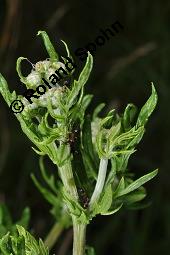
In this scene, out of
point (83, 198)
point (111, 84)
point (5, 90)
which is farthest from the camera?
point (111, 84)

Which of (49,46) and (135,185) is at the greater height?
(49,46)

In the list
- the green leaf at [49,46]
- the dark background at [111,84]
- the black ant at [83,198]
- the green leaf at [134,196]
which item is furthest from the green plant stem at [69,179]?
the dark background at [111,84]

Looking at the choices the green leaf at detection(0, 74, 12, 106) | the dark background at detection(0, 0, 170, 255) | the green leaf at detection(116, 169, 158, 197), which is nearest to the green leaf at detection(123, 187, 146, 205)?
the green leaf at detection(116, 169, 158, 197)

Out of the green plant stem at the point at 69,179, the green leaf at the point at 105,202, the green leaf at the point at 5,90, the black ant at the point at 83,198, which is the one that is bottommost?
the green leaf at the point at 105,202

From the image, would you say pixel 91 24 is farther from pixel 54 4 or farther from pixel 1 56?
pixel 1 56

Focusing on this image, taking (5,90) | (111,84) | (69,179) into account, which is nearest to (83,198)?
(69,179)

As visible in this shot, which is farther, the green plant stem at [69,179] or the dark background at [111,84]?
the dark background at [111,84]

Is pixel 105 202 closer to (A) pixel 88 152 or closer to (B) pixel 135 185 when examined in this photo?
(B) pixel 135 185

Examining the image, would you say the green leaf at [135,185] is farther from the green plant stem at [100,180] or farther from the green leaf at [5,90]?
the green leaf at [5,90]

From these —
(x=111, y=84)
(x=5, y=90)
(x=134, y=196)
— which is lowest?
(x=134, y=196)

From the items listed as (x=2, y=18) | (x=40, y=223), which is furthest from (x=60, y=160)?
(x=2, y=18)
